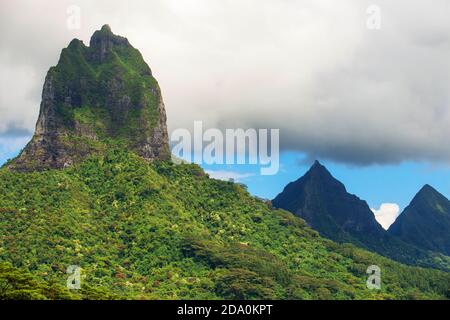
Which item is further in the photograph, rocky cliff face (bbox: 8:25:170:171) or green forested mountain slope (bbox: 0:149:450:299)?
rocky cliff face (bbox: 8:25:170:171)

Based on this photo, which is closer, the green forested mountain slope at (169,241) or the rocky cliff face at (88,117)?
the green forested mountain slope at (169,241)

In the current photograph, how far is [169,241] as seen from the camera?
14975 cm

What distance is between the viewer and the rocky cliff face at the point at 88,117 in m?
178

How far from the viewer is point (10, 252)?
132m

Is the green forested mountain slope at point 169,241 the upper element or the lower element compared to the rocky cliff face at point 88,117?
lower

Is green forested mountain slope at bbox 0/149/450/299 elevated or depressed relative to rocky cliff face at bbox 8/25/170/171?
depressed

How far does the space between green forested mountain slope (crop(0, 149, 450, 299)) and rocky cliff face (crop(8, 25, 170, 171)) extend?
6034mm

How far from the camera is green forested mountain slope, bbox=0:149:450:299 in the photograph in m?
134

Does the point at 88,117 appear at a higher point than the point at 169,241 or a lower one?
higher

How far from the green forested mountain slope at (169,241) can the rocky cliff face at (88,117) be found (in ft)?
19.8

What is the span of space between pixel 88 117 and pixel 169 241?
54481 millimetres
